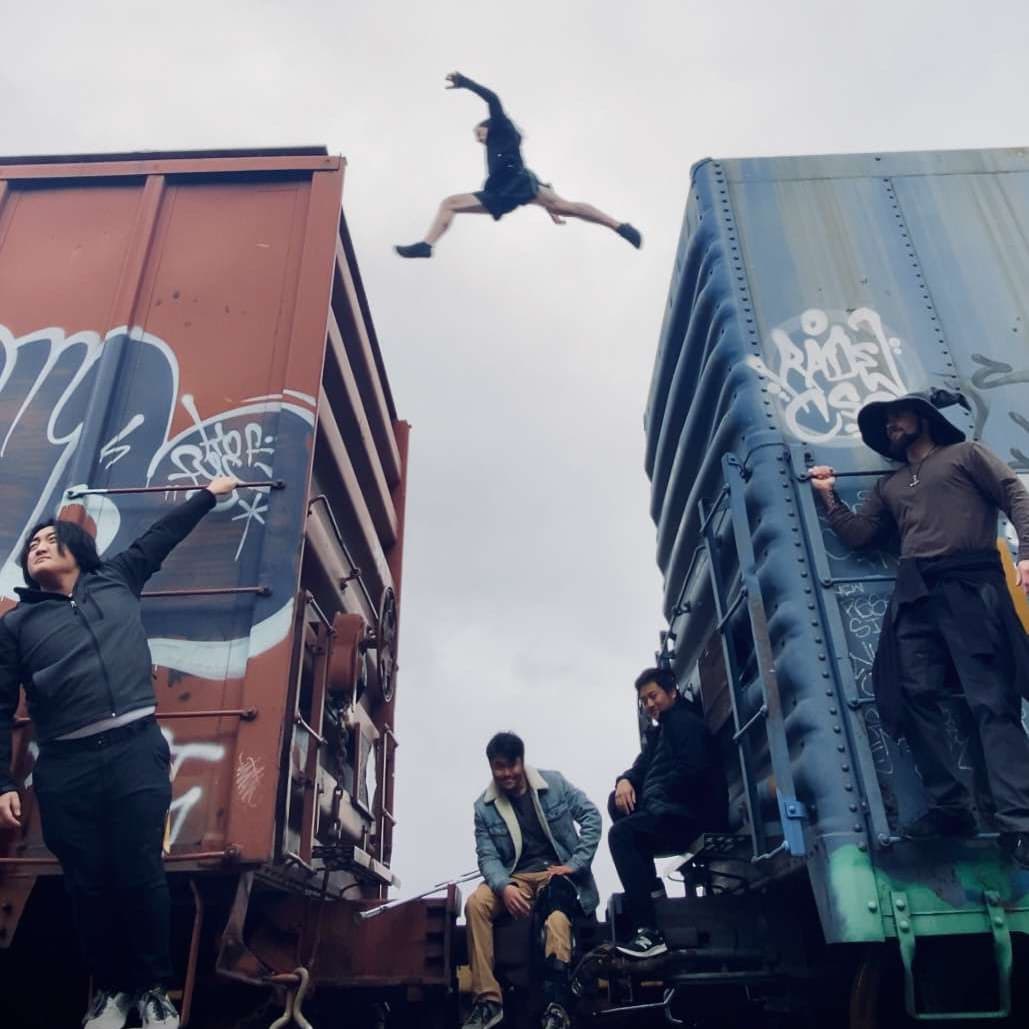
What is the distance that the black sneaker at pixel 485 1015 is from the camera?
3.29 metres

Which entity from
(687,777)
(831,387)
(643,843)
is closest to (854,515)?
(831,387)

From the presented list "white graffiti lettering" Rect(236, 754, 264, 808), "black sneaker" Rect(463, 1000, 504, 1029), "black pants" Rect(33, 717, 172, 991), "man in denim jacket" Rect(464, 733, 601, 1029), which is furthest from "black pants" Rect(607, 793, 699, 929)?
"black pants" Rect(33, 717, 172, 991)

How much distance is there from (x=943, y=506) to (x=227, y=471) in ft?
7.99

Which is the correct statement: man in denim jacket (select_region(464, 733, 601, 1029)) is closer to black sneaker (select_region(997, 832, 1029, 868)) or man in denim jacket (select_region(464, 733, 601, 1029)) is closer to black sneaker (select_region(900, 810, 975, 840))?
black sneaker (select_region(900, 810, 975, 840))

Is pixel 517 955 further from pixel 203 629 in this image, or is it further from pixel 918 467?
pixel 918 467

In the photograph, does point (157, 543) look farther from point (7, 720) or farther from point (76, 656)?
point (7, 720)

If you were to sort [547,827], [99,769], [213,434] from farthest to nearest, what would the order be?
[547,827] → [213,434] → [99,769]

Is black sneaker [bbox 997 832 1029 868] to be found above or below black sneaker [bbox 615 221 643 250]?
below

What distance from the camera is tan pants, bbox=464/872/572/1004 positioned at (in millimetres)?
3354

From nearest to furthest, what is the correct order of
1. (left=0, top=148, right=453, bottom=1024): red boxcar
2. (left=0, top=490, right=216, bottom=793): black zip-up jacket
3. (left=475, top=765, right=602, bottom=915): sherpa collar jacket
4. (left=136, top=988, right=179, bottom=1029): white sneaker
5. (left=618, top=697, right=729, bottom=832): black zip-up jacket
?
(left=136, top=988, right=179, bottom=1029): white sneaker
(left=0, top=490, right=216, bottom=793): black zip-up jacket
(left=0, top=148, right=453, bottom=1024): red boxcar
(left=618, top=697, right=729, bottom=832): black zip-up jacket
(left=475, top=765, right=602, bottom=915): sherpa collar jacket

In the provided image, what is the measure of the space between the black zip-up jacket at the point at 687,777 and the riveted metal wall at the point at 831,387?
10 centimetres

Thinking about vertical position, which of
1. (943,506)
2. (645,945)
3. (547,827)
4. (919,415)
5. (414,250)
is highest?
(414,250)

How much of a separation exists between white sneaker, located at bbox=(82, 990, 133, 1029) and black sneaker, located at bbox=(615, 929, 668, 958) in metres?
1.53

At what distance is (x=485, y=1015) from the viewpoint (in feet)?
10.9
